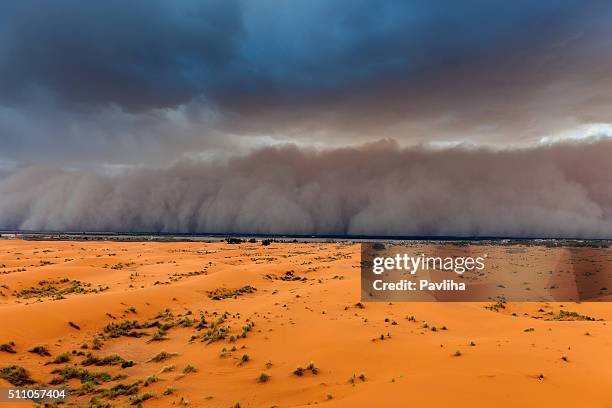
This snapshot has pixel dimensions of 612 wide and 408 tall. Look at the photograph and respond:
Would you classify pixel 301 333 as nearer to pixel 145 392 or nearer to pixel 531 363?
pixel 145 392

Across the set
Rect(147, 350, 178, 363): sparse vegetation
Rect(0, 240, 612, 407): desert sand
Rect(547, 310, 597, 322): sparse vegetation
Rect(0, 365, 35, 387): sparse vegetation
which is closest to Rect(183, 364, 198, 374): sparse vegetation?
Rect(0, 240, 612, 407): desert sand

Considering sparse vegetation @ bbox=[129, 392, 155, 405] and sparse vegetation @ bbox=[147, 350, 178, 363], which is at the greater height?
sparse vegetation @ bbox=[129, 392, 155, 405]

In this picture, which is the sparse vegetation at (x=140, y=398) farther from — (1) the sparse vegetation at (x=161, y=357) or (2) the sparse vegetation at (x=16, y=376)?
(2) the sparse vegetation at (x=16, y=376)

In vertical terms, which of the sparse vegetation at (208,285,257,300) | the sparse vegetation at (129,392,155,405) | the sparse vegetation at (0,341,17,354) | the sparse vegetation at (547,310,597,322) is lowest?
the sparse vegetation at (208,285,257,300)

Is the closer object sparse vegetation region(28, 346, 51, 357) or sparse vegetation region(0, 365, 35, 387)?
sparse vegetation region(0, 365, 35, 387)

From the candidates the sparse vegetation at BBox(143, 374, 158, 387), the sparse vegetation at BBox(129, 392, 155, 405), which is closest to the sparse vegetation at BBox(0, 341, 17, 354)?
the sparse vegetation at BBox(143, 374, 158, 387)

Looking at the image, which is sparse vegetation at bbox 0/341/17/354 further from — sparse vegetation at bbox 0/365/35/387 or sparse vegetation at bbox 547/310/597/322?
sparse vegetation at bbox 547/310/597/322

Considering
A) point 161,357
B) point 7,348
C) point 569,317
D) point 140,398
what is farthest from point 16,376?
point 569,317

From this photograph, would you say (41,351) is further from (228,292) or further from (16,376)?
(228,292)

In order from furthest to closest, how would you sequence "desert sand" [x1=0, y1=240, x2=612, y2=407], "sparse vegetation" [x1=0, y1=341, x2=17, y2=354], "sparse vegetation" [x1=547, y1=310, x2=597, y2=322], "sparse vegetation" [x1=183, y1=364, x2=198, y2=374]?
"sparse vegetation" [x1=547, y1=310, x2=597, y2=322]
"sparse vegetation" [x1=0, y1=341, x2=17, y2=354]
"sparse vegetation" [x1=183, y1=364, x2=198, y2=374]
"desert sand" [x1=0, y1=240, x2=612, y2=407]

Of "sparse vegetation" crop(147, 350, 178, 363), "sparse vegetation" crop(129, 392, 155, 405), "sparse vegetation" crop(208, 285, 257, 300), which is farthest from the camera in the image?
"sparse vegetation" crop(208, 285, 257, 300)
